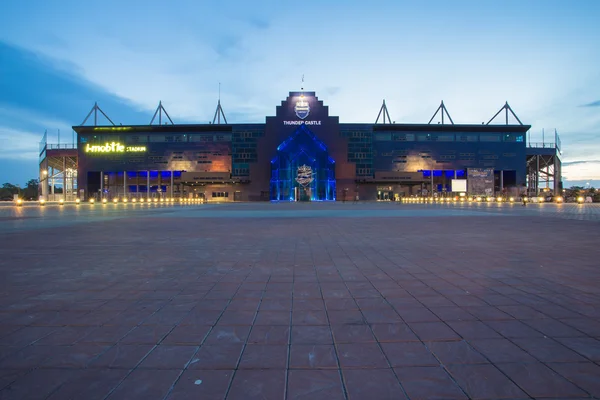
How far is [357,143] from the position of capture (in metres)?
75.3

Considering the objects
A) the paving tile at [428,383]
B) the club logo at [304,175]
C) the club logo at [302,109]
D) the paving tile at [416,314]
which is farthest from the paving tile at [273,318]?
the club logo at [302,109]

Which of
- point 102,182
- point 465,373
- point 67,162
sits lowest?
point 465,373

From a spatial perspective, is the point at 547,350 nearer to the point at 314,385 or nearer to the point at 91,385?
the point at 314,385

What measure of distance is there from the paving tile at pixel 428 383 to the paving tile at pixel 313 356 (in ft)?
1.88

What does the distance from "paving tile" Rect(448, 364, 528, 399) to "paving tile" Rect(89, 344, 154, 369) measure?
2.74 meters

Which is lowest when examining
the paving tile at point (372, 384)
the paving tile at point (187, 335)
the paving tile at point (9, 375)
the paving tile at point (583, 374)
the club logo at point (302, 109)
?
the paving tile at point (583, 374)

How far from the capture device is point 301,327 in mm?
3889

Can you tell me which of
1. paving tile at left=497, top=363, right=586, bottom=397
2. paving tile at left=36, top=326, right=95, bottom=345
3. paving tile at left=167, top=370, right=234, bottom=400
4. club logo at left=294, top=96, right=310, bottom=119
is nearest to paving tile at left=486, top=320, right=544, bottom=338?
paving tile at left=497, top=363, right=586, bottom=397

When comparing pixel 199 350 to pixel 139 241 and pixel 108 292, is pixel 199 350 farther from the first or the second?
pixel 139 241

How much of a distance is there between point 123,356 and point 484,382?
10.2 ft

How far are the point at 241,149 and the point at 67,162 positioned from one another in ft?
155

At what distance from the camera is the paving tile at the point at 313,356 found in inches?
119

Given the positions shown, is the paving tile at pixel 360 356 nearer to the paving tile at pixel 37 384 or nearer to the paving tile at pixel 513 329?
the paving tile at pixel 513 329

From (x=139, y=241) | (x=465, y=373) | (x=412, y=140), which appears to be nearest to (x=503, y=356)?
(x=465, y=373)
